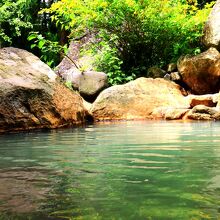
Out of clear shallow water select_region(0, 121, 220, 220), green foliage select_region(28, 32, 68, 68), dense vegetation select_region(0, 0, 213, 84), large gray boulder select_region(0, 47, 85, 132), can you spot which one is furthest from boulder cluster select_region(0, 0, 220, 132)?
clear shallow water select_region(0, 121, 220, 220)

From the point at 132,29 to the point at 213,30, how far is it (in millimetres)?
2619

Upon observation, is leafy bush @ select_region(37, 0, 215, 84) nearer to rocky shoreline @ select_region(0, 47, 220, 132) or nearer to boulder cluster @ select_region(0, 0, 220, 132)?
boulder cluster @ select_region(0, 0, 220, 132)

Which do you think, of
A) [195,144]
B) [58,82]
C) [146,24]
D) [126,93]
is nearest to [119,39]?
[146,24]

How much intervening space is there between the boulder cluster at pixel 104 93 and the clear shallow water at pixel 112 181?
2.98 meters

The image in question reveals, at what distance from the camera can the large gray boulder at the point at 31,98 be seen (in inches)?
283

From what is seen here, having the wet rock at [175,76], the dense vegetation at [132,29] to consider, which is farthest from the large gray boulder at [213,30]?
the wet rock at [175,76]

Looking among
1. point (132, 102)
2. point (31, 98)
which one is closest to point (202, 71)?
point (132, 102)

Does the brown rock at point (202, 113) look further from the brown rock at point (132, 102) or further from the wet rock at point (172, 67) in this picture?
the wet rock at point (172, 67)

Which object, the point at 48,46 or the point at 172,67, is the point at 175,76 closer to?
the point at 172,67

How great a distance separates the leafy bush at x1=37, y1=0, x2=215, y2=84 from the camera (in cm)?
1229

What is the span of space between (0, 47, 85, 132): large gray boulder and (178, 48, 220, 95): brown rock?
14.0 feet

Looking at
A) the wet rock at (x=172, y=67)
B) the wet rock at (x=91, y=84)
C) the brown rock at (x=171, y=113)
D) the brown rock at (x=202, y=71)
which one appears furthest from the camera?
the wet rock at (x=172, y=67)

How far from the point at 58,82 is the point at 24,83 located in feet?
3.52

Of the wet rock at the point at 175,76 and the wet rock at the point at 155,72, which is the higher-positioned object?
the wet rock at the point at 155,72
